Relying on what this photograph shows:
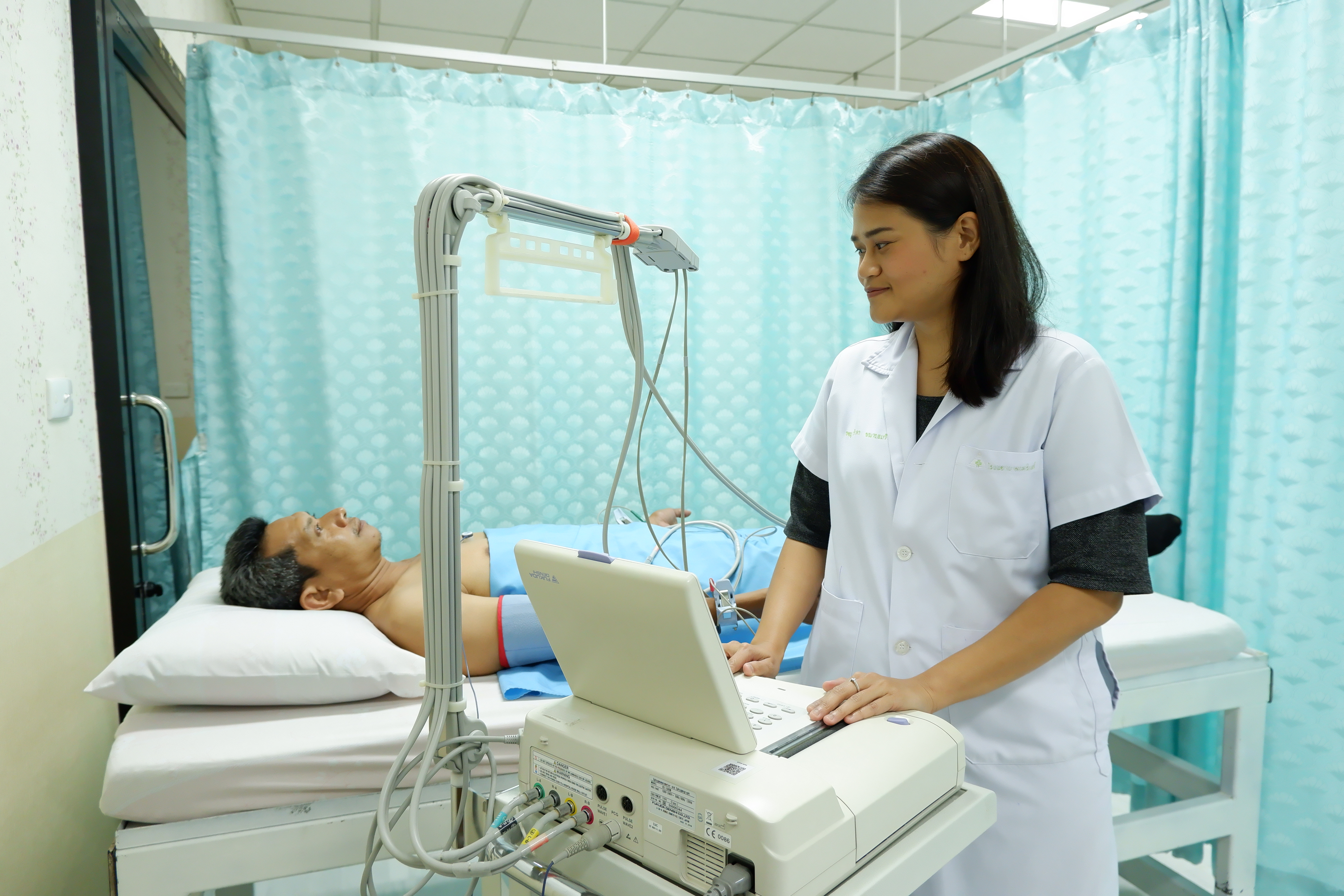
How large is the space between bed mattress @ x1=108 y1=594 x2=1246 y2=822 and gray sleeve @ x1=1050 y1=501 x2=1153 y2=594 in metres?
0.76

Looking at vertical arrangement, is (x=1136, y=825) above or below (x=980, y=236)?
below

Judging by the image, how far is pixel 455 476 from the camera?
2.92 feet

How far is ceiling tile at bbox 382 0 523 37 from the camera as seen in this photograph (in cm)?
351

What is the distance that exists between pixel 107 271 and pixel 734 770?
1.82m

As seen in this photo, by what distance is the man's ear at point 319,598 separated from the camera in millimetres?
1805

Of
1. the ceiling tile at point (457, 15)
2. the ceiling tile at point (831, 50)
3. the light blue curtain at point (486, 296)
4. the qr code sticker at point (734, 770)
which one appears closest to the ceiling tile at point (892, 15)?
the ceiling tile at point (831, 50)

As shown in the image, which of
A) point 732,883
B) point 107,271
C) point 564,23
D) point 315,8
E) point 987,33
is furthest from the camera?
point 987,33

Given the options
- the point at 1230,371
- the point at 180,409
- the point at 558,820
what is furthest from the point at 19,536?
the point at 1230,371

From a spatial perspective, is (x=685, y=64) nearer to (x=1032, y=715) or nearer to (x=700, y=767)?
(x=1032, y=715)

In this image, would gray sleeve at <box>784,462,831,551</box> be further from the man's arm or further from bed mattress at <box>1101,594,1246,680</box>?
bed mattress at <box>1101,594,1246,680</box>

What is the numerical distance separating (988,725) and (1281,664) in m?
1.17

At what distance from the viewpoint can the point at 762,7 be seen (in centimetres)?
361

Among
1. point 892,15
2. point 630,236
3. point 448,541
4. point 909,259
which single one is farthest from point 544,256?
point 892,15

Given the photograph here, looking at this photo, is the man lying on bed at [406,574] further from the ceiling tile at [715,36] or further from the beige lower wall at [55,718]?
the ceiling tile at [715,36]
